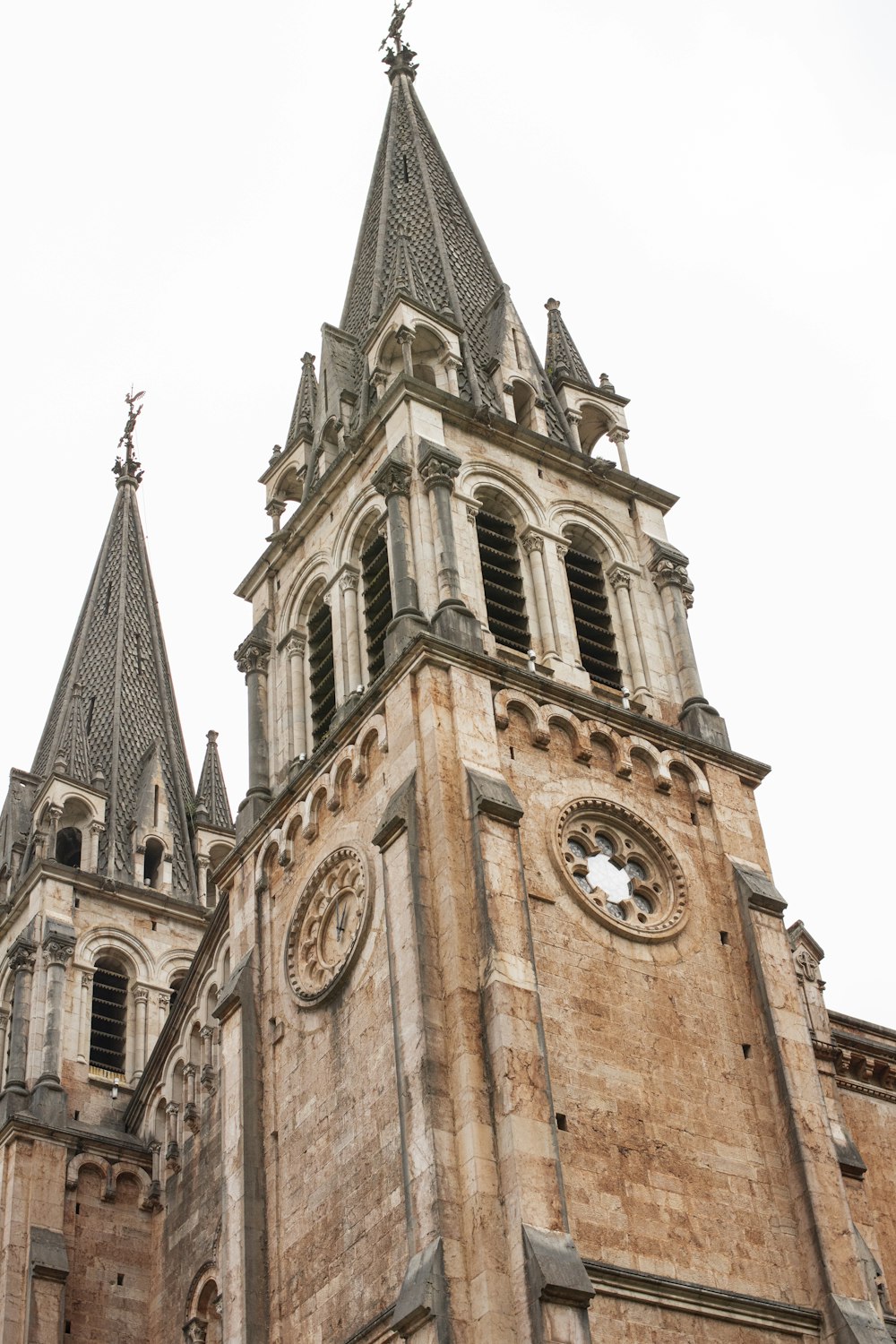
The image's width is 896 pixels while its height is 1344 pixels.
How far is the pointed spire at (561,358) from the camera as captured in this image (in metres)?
35.1

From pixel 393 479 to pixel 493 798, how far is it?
696 cm

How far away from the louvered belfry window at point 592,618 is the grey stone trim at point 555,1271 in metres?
10.9

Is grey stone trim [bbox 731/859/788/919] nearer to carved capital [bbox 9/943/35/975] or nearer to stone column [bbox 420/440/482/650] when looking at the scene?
stone column [bbox 420/440/482/650]

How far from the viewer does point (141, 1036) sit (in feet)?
122

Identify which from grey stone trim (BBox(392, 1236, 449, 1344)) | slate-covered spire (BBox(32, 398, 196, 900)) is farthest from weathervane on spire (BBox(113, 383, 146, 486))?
grey stone trim (BBox(392, 1236, 449, 1344))

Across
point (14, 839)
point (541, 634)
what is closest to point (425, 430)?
point (541, 634)

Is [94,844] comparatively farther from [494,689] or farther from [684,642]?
[494,689]

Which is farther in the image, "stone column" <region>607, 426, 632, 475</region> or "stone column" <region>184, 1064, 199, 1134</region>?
"stone column" <region>607, 426, 632, 475</region>

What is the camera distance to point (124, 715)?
44.4m

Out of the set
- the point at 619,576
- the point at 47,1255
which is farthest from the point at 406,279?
the point at 47,1255

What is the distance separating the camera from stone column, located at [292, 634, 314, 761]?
30406 millimetres

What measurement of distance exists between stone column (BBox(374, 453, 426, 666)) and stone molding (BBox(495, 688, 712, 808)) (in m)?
1.70

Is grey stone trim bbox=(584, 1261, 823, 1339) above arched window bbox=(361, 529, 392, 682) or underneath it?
underneath

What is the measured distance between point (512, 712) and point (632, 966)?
4016mm
